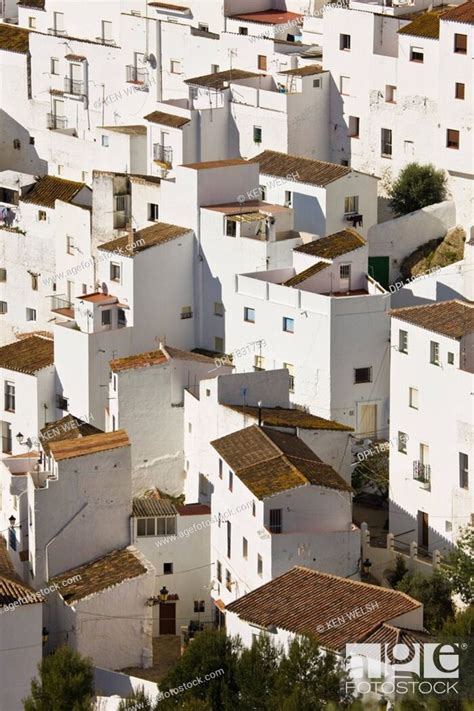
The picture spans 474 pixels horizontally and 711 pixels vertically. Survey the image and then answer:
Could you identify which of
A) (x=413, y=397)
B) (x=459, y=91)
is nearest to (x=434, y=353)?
(x=413, y=397)

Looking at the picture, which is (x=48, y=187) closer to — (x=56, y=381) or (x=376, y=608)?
(x=56, y=381)

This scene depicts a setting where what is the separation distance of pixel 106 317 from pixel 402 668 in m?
22.8

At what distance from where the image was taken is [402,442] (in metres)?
81.4

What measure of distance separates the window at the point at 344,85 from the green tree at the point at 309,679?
28.4 metres

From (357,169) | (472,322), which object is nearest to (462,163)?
(357,169)

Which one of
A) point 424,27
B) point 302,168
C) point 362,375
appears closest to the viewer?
point 362,375

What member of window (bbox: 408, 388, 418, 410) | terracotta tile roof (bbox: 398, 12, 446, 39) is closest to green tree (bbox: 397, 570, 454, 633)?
window (bbox: 408, 388, 418, 410)

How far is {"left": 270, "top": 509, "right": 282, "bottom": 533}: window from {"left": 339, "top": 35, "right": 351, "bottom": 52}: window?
897 inches

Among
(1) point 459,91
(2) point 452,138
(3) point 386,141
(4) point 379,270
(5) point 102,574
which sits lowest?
(5) point 102,574

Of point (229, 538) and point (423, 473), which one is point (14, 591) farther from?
point (423, 473)

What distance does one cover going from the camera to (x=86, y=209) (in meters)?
95.4

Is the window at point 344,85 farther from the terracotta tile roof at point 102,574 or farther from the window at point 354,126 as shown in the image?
the terracotta tile roof at point 102,574

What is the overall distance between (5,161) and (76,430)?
69.5 feet

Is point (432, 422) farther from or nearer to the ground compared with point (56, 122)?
farther from the ground
